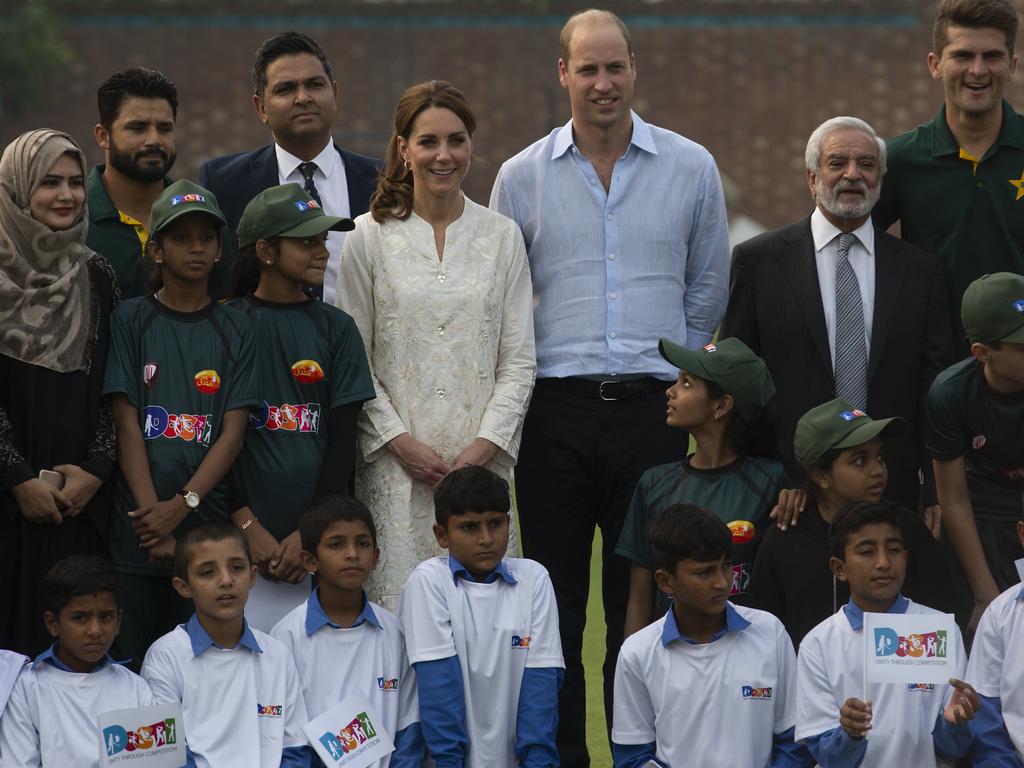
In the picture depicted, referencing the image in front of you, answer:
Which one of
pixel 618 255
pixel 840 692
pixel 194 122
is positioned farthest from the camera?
pixel 194 122

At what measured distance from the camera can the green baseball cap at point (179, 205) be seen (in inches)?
224

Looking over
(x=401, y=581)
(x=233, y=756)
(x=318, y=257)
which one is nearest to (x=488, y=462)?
(x=401, y=581)

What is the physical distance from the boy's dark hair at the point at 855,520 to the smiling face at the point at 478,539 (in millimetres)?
1063

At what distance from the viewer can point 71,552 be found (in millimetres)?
5559

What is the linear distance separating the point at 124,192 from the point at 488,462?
Answer: 1.68 meters

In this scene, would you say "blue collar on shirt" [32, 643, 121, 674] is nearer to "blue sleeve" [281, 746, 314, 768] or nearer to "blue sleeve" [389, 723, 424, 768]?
"blue sleeve" [281, 746, 314, 768]

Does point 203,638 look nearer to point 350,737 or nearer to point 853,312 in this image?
point 350,737

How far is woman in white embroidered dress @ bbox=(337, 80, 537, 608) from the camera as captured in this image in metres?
5.86

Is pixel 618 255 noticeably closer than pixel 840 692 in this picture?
No

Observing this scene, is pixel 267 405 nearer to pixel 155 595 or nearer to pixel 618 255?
pixel 155 595

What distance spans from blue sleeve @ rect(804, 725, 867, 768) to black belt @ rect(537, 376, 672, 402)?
149 cm

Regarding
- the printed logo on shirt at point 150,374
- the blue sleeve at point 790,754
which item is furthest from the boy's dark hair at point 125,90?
the blue sleeve at point 790,754

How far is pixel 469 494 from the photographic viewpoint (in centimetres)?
555

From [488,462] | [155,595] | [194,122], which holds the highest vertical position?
[194,122]
